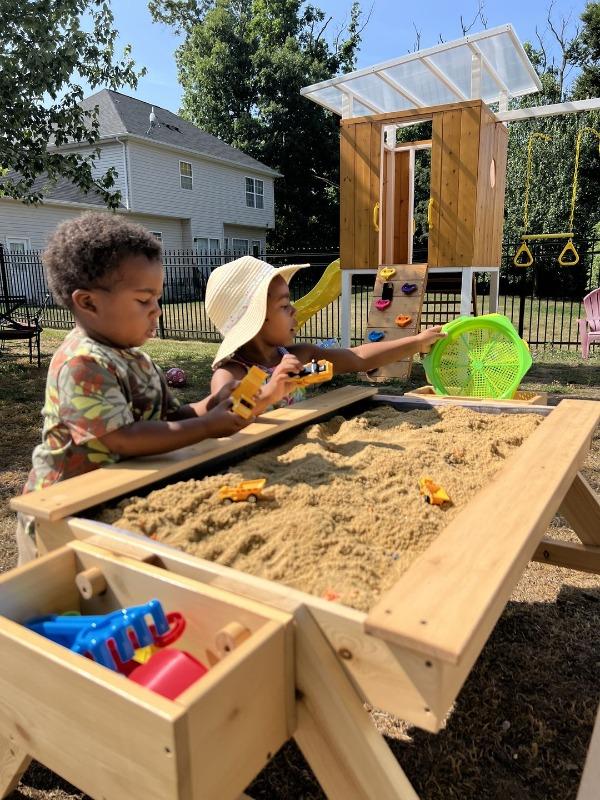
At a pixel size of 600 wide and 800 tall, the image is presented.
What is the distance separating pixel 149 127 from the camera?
69.6 ft

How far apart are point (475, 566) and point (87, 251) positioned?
1.16 m

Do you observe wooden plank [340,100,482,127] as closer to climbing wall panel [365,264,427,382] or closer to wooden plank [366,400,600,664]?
climbing wall panel [365,264,427,382]

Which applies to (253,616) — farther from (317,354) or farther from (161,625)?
(317,354)

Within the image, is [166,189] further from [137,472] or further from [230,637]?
[230,637]

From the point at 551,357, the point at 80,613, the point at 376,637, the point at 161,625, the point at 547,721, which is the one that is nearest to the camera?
the point at 376,637

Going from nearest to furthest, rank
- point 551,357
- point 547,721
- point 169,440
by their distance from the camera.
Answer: point 169,440, point 547,721, point 551,357

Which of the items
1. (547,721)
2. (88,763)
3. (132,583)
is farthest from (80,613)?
(547,721)

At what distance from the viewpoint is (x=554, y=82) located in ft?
81.1

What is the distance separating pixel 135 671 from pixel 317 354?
1.76m

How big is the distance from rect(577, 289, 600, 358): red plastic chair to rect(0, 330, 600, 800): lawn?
229 inches

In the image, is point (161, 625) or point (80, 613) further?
point (80, 613)

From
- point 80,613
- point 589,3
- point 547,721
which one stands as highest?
point 589,3

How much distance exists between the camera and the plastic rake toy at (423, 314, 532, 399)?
238 centimetres

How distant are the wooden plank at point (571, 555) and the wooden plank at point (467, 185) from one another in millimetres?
4972
